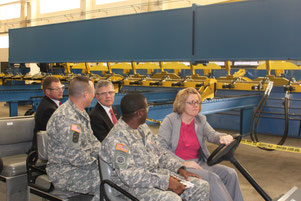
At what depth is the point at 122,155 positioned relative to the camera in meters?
1.84

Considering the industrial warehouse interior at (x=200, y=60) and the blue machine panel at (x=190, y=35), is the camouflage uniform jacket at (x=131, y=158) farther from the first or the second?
the blue machine panel at (x=190, y=35)

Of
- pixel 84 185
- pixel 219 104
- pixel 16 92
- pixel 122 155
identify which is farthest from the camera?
pixel 16 92

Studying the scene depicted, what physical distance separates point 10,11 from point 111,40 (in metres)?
18.7

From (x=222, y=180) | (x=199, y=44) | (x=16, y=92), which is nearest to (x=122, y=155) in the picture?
(x=222, y=180)

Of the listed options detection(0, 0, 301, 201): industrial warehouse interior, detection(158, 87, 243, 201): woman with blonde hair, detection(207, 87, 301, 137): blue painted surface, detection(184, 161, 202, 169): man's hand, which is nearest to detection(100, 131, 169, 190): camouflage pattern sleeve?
detection(0, 0, 301, 201): industrial warehouse interior

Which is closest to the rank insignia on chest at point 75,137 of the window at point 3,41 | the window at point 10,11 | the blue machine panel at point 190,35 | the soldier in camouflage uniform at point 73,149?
the soldier in camouflage uniform at point 73,149

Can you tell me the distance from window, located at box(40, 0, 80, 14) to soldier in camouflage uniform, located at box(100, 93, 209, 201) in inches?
616

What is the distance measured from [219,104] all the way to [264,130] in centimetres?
199

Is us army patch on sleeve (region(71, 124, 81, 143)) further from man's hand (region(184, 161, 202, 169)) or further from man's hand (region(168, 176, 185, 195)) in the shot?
man's hand (region(184, 161, 202, 169))

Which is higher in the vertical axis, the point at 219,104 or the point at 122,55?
the point at 122,55

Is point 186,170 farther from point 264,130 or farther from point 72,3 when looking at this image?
point 72,3

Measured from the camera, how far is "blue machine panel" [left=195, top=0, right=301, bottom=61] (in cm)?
320

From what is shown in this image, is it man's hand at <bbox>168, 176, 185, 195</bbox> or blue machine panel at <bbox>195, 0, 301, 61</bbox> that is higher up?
blue machine panel at <bbox>195, 0, 301, 61</bbox>

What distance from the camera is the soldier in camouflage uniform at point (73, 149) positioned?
220 cm
